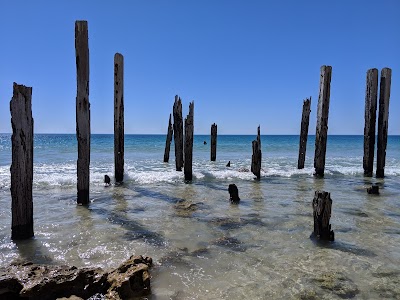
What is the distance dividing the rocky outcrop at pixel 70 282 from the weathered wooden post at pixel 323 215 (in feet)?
10.1

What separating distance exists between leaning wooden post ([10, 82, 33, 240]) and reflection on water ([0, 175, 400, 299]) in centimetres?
34

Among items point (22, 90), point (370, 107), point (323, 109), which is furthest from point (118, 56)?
point (370, 107)

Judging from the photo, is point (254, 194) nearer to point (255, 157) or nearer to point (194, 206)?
point (194, 206)

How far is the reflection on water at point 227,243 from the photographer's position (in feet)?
13.3

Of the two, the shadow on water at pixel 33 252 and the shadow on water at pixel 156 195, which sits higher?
the shadow on water at pixel 33 252

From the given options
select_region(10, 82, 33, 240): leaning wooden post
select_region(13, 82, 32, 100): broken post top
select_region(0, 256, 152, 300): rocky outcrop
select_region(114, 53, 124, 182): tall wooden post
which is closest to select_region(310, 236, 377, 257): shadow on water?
select_region(0, 256, 152, 300): rocky outcrop

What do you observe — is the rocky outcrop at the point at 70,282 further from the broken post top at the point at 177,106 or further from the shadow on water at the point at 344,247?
the broken post top at the point at 177,106

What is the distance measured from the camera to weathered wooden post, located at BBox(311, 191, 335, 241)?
556 cm

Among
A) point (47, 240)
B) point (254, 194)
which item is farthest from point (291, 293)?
point (254, 194)

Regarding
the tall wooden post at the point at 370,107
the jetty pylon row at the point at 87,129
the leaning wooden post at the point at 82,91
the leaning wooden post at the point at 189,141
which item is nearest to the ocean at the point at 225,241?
the jetty pylon row at the point at 87,129

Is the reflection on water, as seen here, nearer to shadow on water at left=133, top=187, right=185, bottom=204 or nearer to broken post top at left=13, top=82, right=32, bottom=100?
shadow on water at left=133, top=187, right=185, bottom=204

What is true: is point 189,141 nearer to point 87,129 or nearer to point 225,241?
point 87,129

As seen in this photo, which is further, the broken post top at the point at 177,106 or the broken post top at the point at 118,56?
the broken post top at the point at 177,106

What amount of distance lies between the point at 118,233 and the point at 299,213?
3961mm
